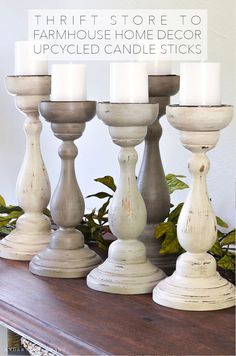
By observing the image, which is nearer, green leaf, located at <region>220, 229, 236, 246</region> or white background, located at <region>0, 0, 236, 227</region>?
green leaf, located at <region>220, 229, 236, 246</region>

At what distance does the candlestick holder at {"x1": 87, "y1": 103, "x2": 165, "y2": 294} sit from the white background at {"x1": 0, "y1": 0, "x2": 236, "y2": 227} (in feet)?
0.87

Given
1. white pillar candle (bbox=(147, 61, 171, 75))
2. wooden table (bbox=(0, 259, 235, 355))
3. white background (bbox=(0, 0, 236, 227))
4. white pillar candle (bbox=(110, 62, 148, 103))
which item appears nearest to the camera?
wooden table (bbox=(0, 259, 235, 355))

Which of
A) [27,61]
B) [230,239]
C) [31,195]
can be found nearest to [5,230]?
[31,195]

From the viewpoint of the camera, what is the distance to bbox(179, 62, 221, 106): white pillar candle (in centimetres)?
81

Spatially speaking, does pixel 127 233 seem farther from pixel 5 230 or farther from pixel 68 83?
pixel 5 230

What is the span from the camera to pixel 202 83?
2.65ft

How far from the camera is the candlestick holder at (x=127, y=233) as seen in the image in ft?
2.84

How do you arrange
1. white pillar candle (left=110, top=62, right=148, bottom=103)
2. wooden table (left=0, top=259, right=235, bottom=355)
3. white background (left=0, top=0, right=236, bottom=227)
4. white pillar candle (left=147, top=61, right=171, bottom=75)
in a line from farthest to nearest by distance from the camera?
white background (left=0, top=0, right=236, bottom=227) → white pillar candle (left=147, top=61, right=171, bottom=75) → white pillar candle (left=110, top=62, right=148, bottom=103) → wooden table (left=0, top=259, right=235, bottom=355)

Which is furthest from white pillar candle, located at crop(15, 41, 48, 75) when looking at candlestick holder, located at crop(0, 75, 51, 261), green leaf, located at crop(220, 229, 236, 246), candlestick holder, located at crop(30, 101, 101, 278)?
green leaf, located at crop(220, 229, 236, 246)

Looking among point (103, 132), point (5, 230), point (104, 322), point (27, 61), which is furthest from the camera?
point (103, 132)

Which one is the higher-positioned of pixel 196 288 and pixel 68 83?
pixel 68 83

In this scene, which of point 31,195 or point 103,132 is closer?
point 31,195

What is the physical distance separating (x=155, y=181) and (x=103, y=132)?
40cm

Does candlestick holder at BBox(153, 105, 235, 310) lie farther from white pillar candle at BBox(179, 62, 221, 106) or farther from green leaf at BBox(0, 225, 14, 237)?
green leaf at BBox(0, 225, 14, 237)
